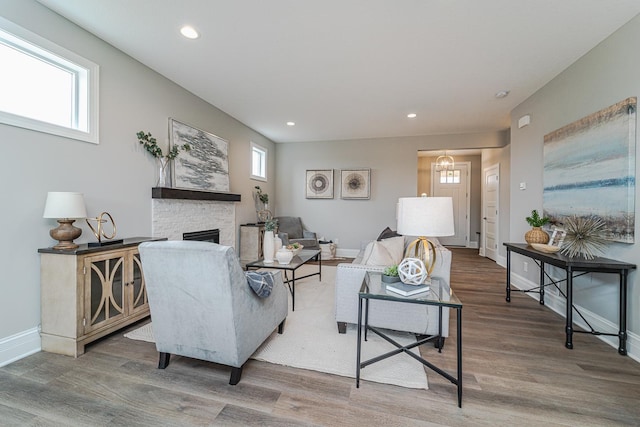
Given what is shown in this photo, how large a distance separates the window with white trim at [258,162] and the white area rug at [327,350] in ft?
11.2

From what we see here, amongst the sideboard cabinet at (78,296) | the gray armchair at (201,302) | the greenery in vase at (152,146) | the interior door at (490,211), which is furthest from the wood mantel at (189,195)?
the interior door at (490,211)

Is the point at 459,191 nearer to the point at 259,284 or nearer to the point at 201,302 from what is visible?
the point at 259,284

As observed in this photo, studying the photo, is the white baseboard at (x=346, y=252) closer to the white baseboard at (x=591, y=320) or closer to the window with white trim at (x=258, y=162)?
the window with white trim at (x=258, y=162)

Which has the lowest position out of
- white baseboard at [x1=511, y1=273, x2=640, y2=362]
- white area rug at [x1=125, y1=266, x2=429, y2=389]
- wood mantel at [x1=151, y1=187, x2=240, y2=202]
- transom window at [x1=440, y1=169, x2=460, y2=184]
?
white area rug at [x1=125, y1=266, x2=429, y2=389]

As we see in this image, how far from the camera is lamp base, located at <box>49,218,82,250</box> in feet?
6.71

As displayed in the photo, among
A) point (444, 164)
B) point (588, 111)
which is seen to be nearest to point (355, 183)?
point (444, 164)

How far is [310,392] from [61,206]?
222 centimetres

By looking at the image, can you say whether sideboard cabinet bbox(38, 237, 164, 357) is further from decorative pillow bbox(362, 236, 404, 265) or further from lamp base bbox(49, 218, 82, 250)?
decorative pillow bbox(362, 236, 404, 265)

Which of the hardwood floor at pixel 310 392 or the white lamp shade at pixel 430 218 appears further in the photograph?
the white lamp shade at pixel 430 218

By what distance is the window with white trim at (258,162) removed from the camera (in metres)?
5.47

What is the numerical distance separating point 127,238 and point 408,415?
2893 millimetres

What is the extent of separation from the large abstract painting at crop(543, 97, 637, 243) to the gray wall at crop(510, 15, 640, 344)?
0.09 meters

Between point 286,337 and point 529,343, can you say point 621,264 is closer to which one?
Answer: point 529,343

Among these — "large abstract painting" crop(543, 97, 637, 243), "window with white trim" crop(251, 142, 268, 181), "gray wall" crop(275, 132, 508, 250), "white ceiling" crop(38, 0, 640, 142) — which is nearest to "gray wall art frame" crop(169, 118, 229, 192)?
"white ceiling" crop(38, 0, 640, 142)
